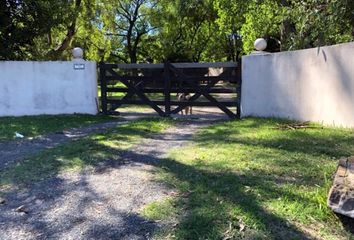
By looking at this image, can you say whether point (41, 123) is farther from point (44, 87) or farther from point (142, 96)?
point (142, 96)

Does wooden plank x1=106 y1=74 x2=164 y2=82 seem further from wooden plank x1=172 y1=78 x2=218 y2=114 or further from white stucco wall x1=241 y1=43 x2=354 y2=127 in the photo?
white stucco wall x1=241 y1=43 x2=354 y2=127

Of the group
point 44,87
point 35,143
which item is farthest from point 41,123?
point 35,143

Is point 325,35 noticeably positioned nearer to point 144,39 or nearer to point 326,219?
point 326,219

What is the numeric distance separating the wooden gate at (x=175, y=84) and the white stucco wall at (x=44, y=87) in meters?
0.57

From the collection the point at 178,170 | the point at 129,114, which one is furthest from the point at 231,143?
the point at 129,114

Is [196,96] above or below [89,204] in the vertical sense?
above

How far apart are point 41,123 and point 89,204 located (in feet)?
21.1

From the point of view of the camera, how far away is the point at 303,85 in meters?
8.95

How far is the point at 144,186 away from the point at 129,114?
7604mm

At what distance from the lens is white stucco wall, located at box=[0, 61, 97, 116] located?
457 inches

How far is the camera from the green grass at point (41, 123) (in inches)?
350

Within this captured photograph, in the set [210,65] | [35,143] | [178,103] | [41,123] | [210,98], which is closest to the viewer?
[35,143]

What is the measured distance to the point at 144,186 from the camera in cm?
464

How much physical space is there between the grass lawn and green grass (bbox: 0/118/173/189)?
1.18 metres
